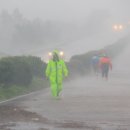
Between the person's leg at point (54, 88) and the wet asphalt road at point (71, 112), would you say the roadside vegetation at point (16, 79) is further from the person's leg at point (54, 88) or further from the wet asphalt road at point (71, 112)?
the person's leg at point (54, 88)

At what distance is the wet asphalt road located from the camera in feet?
45.5

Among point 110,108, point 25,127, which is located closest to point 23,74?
point 110,108

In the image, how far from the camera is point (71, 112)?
16688mm

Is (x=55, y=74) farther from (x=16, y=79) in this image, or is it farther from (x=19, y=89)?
(x=16, y=79)

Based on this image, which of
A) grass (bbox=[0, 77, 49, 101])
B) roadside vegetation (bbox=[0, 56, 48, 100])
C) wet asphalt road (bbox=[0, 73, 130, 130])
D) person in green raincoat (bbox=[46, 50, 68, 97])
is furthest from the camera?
roadside vegetation (bbox=[0, 56, 48, 100])

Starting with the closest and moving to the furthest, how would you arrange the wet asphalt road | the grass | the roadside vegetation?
the wet asphalt road → the grass → the roadside vegetation

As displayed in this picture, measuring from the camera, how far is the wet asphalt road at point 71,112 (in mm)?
13861

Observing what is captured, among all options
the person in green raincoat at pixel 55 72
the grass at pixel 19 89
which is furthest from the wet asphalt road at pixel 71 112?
the grass at pixel 19 89

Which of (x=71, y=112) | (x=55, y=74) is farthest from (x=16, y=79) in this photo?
(x=71, y=112)

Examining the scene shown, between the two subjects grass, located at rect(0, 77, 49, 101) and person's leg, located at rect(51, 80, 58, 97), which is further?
grass, located at rect(0, 77, 49, 101)

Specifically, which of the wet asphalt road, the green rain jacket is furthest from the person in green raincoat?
the wet asphalt road

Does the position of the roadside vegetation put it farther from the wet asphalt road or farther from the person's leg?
the person's leg

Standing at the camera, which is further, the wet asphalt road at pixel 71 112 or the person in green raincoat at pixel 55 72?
the person in green raincoat at pixel 55 72

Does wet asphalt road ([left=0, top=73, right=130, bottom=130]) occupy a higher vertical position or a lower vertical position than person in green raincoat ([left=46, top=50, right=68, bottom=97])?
lower
